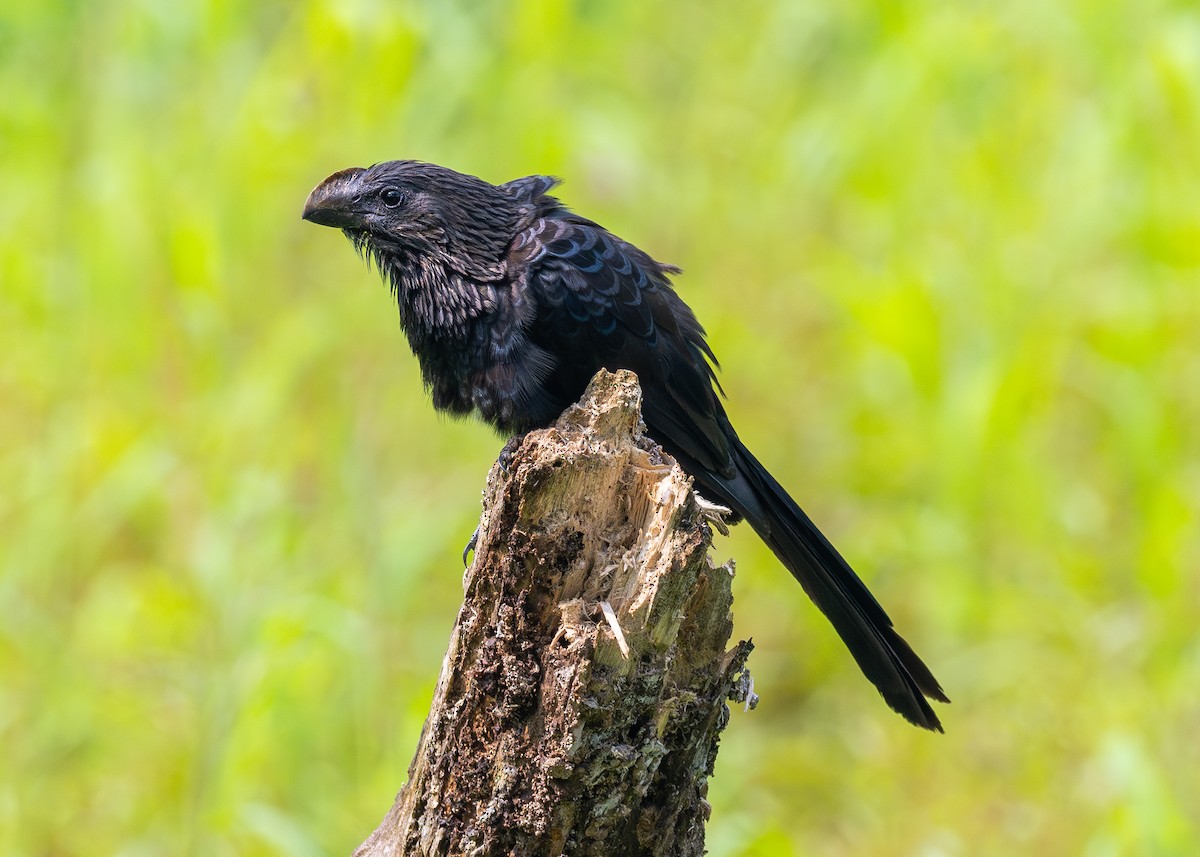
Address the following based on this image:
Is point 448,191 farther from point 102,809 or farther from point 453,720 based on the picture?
point 102,809

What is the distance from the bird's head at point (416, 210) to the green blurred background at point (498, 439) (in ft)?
2.17

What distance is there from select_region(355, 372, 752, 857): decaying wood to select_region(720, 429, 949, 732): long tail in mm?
892

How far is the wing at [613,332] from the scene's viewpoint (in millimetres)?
2869

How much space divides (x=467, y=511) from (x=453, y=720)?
222cm

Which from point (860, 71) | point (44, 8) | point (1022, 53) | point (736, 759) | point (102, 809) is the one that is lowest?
point (102, 809)

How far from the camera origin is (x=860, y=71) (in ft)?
19.9

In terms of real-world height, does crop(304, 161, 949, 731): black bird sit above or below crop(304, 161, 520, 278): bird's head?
below

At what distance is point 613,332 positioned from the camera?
289 cm

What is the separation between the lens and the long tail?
2756 millimetres

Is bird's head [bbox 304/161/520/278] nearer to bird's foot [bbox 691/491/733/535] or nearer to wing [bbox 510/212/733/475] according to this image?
wing [bbox 510/212/733/475]

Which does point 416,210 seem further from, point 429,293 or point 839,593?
point 839,593

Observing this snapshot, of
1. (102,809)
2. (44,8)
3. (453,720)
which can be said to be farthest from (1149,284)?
(44,8)

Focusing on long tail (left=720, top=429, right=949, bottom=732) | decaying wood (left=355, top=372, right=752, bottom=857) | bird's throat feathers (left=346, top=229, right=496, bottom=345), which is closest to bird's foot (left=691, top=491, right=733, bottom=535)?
decaying wood (left=355, top=372, right=752, bottom=857)

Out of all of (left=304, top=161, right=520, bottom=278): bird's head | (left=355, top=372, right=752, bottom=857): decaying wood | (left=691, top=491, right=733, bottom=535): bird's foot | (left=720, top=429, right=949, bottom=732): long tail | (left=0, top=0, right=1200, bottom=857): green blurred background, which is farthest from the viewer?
(left=0, top=0, right=1200, bottom=857): green blurred background
